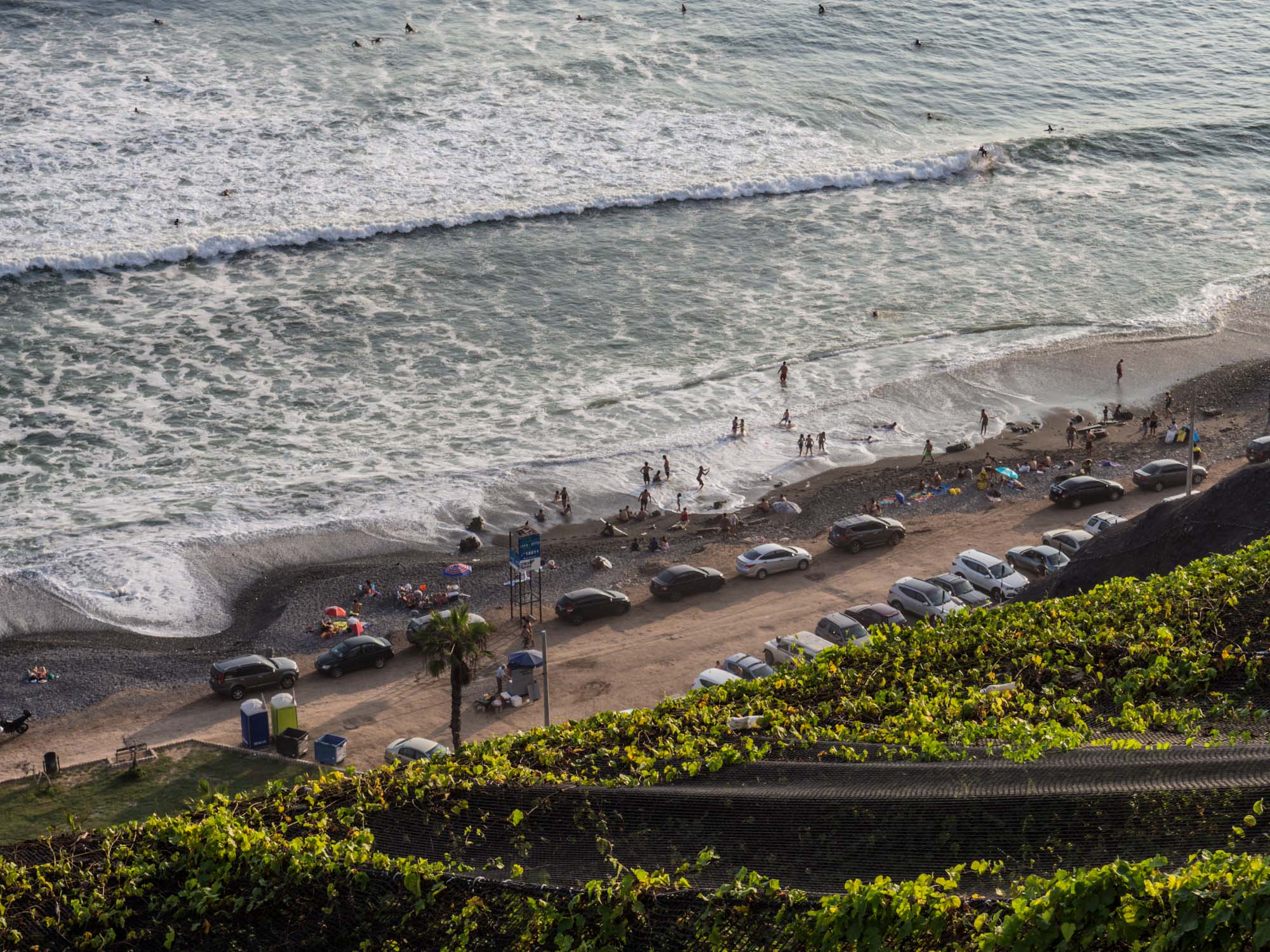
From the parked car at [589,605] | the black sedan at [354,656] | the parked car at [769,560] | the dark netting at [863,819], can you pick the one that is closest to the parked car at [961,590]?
the parked car at [769,560]

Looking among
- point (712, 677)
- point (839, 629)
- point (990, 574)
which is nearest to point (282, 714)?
point (712, 677)

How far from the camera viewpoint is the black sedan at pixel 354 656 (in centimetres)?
3869

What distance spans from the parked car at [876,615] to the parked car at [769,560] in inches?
198

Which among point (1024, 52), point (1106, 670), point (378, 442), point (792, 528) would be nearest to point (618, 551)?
point (792, 528)

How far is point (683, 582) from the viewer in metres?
43.3

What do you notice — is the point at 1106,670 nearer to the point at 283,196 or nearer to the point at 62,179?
the point at 283,196

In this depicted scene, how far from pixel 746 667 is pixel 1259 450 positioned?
89.5 feet

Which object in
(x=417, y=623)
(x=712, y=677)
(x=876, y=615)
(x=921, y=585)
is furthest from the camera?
(x=921, y=585)

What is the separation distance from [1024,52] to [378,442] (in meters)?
79.9

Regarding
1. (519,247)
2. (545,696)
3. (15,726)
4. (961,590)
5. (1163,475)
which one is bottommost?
(15,726)

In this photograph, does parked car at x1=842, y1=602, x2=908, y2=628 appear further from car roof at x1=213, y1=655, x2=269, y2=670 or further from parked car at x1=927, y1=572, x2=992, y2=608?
car roof at x1=213, y1=655, x2=269, y2=670

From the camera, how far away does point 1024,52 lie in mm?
111688

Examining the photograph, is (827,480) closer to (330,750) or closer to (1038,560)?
(1038,560)

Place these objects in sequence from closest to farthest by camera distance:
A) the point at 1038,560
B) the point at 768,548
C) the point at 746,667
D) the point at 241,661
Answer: the point at 746,667 < the point at 241,661 < the point at 1038,560 < the point at 768,548
